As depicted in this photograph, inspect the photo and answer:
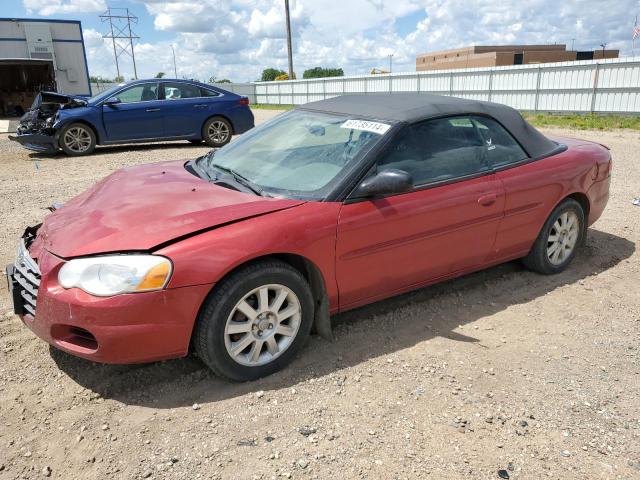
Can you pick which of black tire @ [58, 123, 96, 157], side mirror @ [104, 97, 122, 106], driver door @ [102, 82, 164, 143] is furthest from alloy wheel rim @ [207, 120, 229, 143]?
black tire @ [58, 123, 96, 157]

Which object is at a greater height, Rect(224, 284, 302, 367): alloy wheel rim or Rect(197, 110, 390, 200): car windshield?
Rect(197, 110, 390, 200): car windshield

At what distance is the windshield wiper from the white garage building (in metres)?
25.3

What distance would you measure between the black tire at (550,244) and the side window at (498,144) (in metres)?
0.62

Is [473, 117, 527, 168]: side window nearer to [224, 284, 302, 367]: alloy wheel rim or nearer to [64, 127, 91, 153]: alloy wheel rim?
[224, 284, 302, 367]: alloy wheel rim

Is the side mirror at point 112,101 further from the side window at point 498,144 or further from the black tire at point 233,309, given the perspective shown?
the black tire at point 233,309

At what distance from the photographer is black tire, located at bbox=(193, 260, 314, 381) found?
272cm

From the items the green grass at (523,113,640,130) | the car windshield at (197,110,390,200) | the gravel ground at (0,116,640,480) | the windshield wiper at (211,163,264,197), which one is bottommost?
the green grass at (523,113,640,130)

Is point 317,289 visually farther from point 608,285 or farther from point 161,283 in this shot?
point 608,285

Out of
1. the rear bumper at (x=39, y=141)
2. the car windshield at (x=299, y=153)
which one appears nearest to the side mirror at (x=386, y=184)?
the car windshield at (x=299, y=153)

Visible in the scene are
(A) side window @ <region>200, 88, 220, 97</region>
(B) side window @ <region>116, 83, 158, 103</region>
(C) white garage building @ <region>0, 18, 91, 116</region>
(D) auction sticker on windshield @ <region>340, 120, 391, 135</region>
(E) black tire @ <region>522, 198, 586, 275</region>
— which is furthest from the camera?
(C) white garage building @ <region>0, 18, 91, 116</region>

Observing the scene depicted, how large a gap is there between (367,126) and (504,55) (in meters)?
52.7

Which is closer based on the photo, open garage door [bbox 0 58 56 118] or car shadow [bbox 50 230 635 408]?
car shadow [bbox 50 230 635 408]

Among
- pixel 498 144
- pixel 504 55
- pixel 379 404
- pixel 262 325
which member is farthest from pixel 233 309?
pixel 504 55

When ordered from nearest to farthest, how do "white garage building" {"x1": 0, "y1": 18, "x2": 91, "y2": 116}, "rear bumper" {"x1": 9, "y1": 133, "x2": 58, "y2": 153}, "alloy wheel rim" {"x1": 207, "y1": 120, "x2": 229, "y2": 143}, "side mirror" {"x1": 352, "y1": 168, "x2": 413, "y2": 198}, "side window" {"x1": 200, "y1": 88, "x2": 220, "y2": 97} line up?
"side mirror" {"x1": 352, "y1": 168, "x2": 413, "y2": 198}, "rear bumper" {"x1": 9, "y1": 133, "x2": 58, "y2": 153}, "side window" {"x1": 200, "y1": 88, "x2": 220, "y2": 97}, "alloy wheel rim" {"x1": 207, "y1": 120, "x2": 229, "y2": 143}, "white garage building" {"x1": 0, "y1": 18, "x2": 91, "y2": 116}
